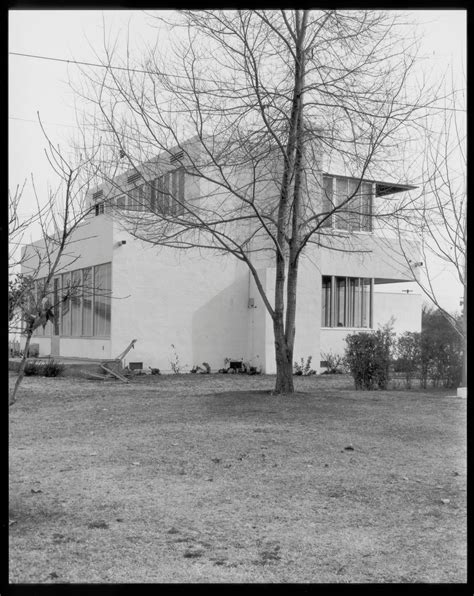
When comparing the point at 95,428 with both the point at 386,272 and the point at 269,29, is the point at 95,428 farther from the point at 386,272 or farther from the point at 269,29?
the point at 386,272

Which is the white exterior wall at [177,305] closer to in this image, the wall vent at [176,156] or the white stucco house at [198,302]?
the white stucco house at [198,302]

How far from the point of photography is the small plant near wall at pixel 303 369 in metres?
16.6

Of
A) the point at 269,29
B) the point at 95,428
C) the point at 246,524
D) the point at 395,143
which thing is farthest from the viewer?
the point at 395,143

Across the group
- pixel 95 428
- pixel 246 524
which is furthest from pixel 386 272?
pixel 246 524

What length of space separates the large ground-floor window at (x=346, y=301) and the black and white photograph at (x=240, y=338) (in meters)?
0.06

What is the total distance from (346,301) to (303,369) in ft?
8.96

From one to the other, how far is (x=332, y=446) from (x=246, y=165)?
488cm

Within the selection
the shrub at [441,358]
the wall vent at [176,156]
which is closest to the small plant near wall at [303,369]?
the shrub at [441,358]

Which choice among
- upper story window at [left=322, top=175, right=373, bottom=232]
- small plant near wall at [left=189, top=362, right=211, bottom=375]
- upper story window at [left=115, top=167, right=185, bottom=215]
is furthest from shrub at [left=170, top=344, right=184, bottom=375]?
upper story window at [left=115, top=167, right=185, bottom=215]

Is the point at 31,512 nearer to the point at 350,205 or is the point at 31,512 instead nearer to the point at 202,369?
the point at 350,205

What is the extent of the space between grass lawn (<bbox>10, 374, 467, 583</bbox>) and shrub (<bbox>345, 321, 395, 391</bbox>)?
207cm

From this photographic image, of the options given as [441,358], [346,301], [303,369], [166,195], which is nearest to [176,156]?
[166,195]

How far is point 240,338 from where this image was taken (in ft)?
58.0
